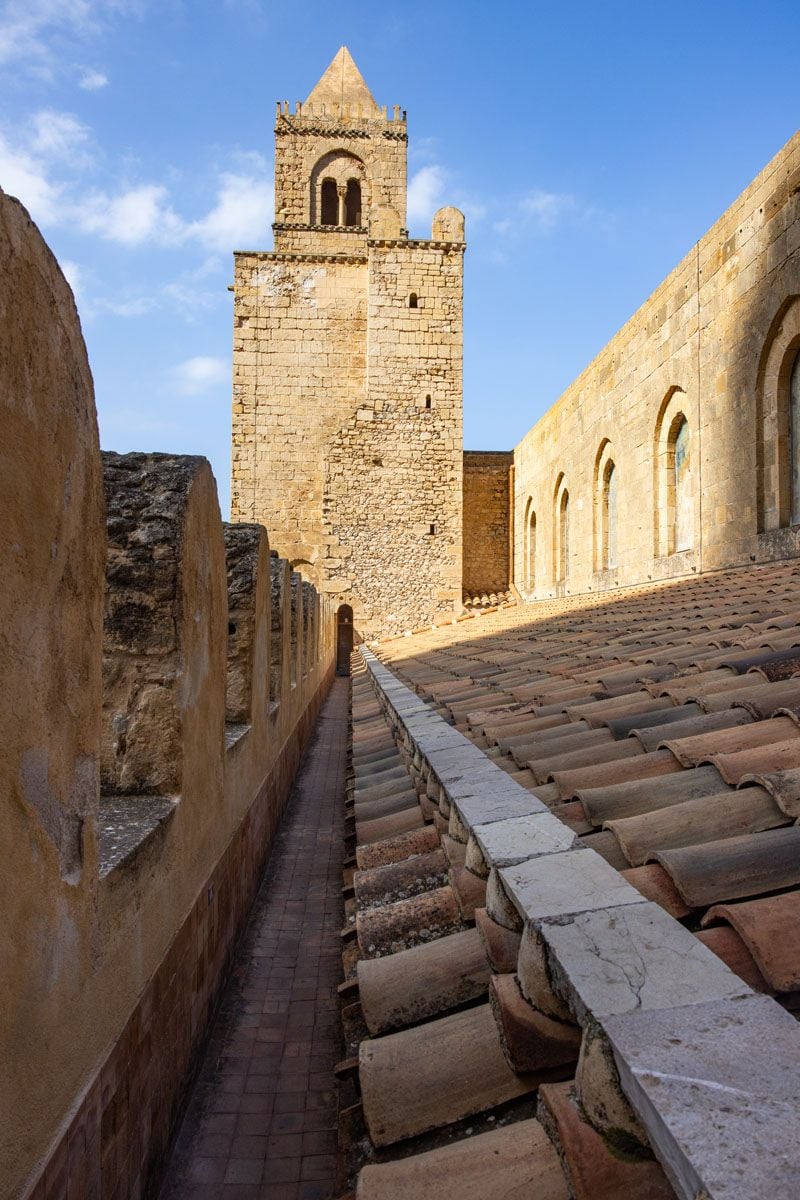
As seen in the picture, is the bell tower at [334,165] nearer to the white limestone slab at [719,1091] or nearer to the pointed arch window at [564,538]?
the pointed arch window at [564,538]

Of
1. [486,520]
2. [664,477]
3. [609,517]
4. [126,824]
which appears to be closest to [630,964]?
[126,824]

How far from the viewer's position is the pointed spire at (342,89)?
2408cm

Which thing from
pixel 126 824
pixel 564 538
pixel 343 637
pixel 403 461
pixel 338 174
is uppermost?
pixel 338 174

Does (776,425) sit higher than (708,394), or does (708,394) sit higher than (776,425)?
(708,394)

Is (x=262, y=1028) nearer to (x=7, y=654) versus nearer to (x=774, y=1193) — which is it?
(x=7, y=654)

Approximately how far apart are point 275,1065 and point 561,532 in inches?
569

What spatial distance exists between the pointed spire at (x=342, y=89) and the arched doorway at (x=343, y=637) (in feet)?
48.7

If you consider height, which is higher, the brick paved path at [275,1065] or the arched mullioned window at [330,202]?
the arched mullioned window at [330,202]

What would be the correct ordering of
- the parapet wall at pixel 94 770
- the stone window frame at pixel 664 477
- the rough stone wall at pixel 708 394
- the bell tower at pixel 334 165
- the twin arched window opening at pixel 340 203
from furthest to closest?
the twin arched window opening at pixel 340 203 < the bell tower at pixel 334 165 < the stone window frame at pixel 664 477 < the rough stone wall at pixel 708 394 < the parapet wall at pixel 94 770

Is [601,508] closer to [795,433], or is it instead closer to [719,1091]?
[795,433]

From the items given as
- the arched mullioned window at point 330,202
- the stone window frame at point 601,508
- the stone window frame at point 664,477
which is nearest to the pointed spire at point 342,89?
the arched mullioned window at point 330,202

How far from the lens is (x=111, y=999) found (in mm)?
1943

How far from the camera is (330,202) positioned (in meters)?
24.2

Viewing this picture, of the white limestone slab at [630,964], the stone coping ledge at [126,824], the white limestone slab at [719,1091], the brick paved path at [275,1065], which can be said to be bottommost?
the brick paved path at [275,1065]
